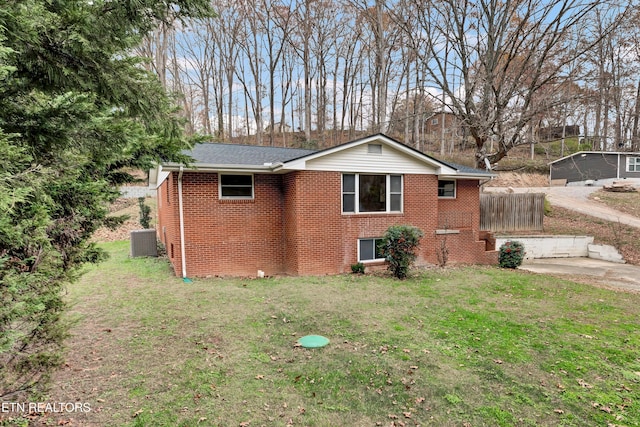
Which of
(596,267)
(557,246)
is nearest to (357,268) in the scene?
(596,267)

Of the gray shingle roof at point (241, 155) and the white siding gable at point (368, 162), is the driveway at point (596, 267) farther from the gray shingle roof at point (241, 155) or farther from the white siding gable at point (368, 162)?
the white siding gable at point (368, 162)

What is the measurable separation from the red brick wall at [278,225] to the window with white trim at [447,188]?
6.68ft

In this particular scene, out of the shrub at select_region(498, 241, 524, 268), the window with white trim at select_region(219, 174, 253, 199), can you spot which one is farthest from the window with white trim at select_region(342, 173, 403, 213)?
the shrub at select_region(498, 241, 524, 268)

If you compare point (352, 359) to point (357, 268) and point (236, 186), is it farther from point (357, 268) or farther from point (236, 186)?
point (236, 186)

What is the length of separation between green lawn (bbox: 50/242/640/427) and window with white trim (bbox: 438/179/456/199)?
18.8ft

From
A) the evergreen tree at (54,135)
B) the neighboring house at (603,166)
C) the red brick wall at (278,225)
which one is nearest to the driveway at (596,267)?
the red brick wall at (278,225)

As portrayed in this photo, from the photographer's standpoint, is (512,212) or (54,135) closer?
(54,135)

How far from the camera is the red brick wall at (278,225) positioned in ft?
32.1

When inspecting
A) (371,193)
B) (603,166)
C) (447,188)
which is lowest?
(371,193)

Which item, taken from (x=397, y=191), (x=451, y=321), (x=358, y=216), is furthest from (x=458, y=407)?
(x=397, y=191)

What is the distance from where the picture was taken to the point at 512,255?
11.9 meters

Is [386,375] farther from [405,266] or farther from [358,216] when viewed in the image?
[358,216]

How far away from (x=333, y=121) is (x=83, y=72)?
2952 cm

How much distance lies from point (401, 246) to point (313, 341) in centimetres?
498
